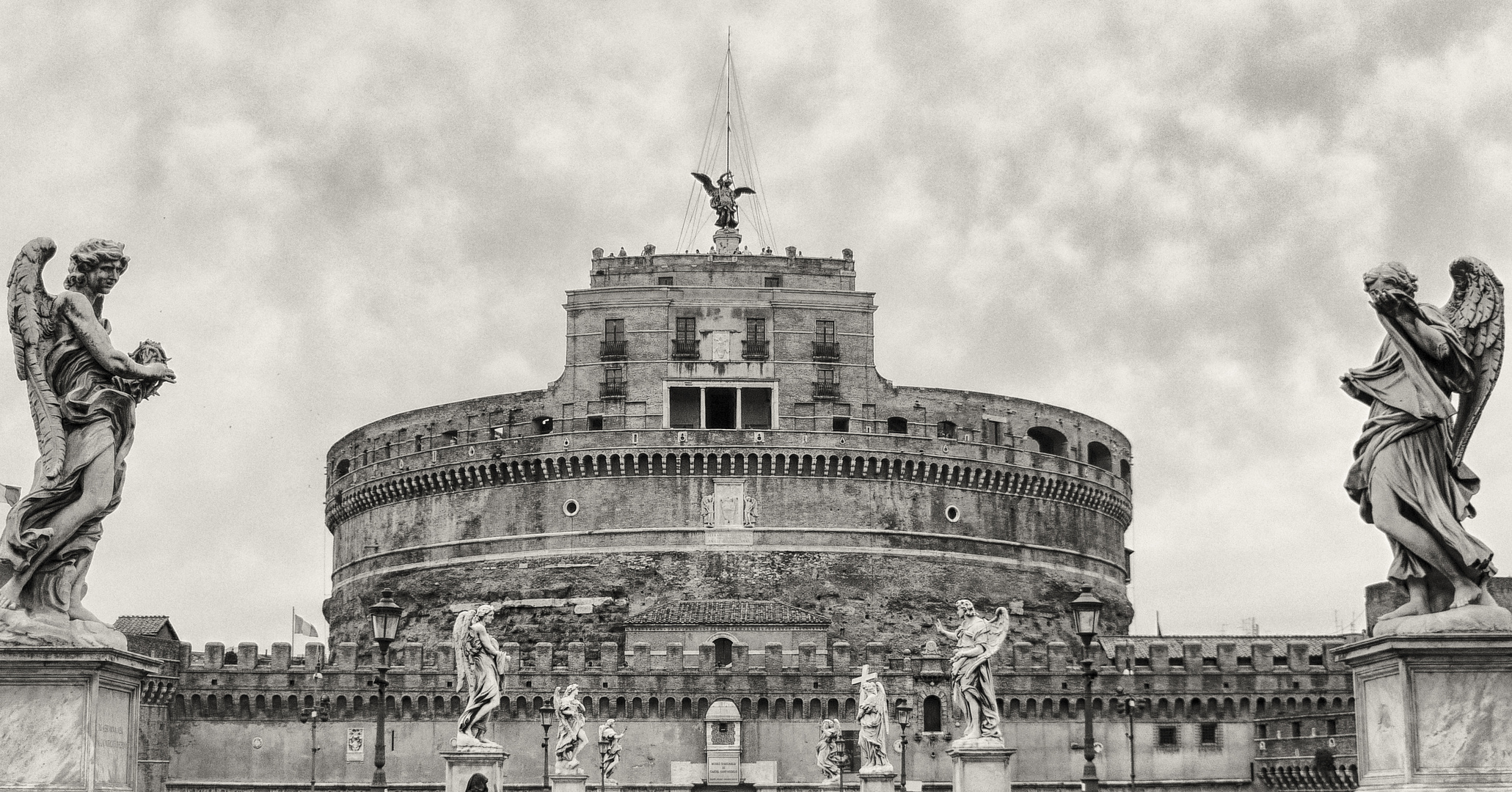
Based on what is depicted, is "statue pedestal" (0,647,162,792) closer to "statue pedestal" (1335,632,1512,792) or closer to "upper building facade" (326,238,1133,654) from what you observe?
"statue pedestal" (1335,632,1512,792)

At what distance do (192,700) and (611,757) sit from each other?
1899cm

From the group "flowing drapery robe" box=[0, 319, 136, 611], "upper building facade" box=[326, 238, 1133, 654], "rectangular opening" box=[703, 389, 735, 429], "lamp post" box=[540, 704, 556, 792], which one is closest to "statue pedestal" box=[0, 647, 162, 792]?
"flowing drapery robe" box=[0, 319, 136, 611]

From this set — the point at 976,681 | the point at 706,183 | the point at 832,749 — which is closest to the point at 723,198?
the point at 706,183

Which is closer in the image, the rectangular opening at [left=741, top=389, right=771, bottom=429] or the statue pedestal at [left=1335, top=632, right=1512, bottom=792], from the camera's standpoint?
the statue pedestal at [left=1335, top=632, right=1512, bottom=792]

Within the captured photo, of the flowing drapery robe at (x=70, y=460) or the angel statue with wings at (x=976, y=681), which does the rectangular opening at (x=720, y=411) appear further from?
the flowing drapery robe at (x=70, y=460)

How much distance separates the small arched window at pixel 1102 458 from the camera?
250 ft

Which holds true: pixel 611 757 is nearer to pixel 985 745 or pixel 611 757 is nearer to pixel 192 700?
pixel 192 700

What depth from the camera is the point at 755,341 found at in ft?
228

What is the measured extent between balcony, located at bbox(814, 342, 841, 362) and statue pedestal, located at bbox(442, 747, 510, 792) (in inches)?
1840

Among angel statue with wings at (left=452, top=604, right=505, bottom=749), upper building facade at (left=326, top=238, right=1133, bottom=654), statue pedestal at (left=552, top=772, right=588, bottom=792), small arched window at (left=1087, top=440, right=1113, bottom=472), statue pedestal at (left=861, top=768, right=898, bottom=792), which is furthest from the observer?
small arched window at (left=1087, top=440, right=1113, bottom=472)

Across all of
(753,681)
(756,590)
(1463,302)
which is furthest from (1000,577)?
(1463,302)

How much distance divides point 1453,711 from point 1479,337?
1.91m

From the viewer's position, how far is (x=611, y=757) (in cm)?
4759

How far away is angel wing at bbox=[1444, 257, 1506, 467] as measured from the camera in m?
9.37
